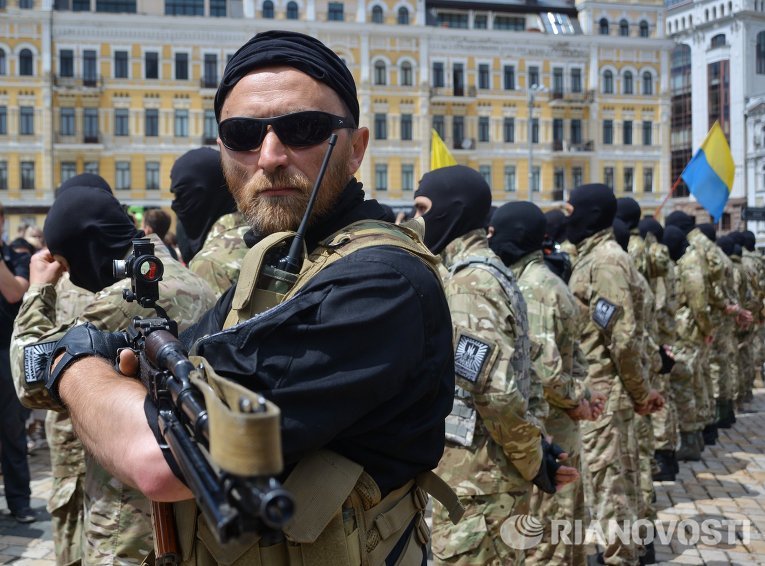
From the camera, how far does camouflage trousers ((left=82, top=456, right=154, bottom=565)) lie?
316 cm

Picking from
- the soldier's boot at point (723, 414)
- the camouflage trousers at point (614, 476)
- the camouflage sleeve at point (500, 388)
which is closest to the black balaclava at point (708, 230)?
the soldier's boot at point (723, 414)

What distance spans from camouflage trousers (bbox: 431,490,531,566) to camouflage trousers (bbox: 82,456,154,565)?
1.27 metres

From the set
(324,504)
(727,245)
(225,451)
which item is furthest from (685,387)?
(225,451)

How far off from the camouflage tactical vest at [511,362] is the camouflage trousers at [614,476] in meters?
2.46

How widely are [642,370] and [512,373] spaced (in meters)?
2.93

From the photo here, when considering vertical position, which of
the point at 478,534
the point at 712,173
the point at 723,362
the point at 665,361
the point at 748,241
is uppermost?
the point at 712,173

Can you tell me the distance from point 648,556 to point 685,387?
3.88 metres

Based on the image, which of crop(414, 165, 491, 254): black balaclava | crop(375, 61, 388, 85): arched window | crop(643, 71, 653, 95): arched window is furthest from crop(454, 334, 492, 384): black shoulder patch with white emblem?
crop(643, 71, 653, 95): arched window

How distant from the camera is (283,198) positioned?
2.02m

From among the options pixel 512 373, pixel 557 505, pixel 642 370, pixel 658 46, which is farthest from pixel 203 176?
pixel 658 46

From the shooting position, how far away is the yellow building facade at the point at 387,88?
39750mm

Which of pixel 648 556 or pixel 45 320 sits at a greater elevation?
pixel 45 320

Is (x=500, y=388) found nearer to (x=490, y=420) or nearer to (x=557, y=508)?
(x=490, y=420)

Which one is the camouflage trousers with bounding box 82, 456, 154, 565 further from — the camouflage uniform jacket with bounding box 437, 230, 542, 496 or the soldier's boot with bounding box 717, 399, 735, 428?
the soldier's boot with bounding box 717, 399, 735, 428
